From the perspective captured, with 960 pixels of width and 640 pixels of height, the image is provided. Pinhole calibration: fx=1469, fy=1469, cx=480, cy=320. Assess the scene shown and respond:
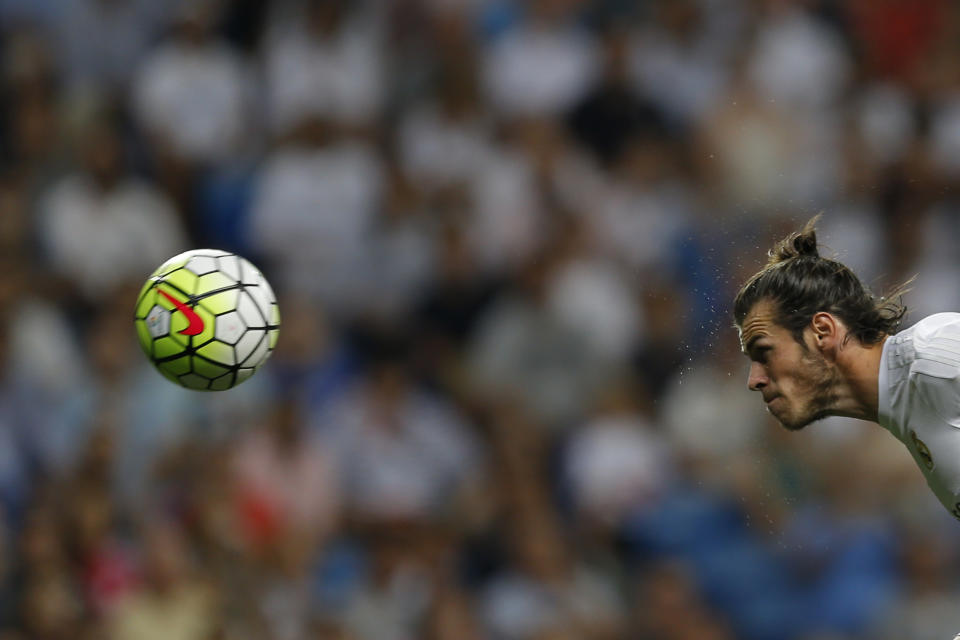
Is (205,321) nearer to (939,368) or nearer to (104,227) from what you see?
(939,368)

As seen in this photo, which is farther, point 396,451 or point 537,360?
point 537,360

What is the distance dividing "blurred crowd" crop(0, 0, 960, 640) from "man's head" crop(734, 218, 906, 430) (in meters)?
1.61

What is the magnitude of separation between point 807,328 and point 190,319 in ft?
7.59

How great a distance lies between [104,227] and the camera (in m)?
10.9

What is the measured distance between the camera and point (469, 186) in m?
10.9

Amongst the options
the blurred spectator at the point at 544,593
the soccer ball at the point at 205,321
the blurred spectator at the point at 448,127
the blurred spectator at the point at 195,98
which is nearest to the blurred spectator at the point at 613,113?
the blurred spectator at the point at 448,127

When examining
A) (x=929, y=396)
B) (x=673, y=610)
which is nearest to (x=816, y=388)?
(x=929, y=396)

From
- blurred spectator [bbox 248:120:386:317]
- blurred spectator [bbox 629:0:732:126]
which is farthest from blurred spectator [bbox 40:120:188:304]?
blurred spectator [bbox 629:0:732:126]

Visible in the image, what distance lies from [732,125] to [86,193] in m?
4.83

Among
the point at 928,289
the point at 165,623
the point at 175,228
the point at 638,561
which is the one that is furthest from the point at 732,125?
the point at 165,623

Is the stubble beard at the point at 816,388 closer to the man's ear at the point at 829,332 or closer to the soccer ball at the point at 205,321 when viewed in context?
the man's ear at the point at 829,332

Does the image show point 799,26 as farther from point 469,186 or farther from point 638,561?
point 638,561

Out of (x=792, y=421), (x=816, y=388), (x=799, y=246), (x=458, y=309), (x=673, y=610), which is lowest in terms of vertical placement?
(x=673, y=610)

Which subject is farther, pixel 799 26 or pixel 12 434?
pixel 799 26
